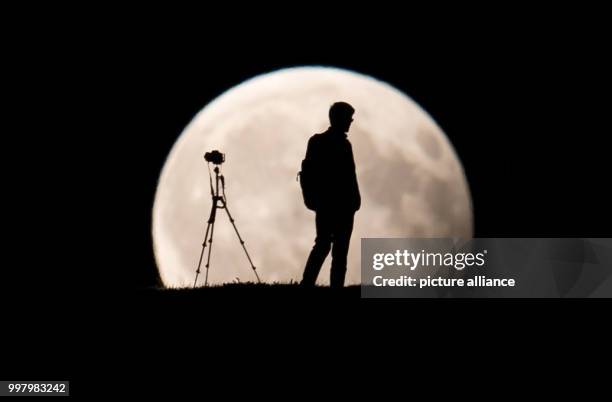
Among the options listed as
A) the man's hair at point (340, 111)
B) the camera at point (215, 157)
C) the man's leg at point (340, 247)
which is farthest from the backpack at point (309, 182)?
the camera at point (215, 157)

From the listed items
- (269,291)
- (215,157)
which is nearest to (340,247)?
(269,291)

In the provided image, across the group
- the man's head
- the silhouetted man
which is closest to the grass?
the silhouetted man

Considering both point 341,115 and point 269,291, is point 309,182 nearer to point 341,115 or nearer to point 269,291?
point 341,115

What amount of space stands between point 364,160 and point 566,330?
33.0 feet

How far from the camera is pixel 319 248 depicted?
10.1 meters

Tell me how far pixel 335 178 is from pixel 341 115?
0.86 m

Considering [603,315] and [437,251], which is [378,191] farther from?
[603,315]

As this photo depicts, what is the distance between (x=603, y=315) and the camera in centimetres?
859

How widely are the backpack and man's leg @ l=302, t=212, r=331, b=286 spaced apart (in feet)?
0.67

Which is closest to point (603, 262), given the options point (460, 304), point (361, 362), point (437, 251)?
point (437, 251)

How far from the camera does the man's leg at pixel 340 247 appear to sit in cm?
997

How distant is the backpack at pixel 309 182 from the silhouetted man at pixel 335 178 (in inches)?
1.6

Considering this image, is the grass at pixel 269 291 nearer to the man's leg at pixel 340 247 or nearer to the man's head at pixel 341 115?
the man's leg at pixel 340 247

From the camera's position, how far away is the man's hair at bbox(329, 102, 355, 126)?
9844 millimetres
